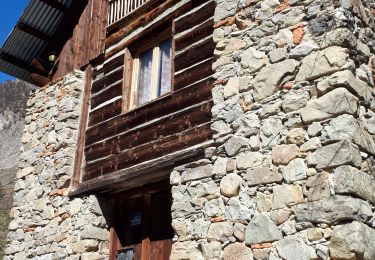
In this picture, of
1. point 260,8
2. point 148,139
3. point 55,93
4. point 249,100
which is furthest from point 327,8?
point 55,93

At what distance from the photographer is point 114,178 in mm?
7277

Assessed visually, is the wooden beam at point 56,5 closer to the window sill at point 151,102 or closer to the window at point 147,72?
the window at point 147,72

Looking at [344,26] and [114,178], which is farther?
[114,178]

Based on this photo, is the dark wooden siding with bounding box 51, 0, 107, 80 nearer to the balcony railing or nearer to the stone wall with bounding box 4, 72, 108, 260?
the balcony railing

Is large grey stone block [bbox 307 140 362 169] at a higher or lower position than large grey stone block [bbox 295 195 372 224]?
higher

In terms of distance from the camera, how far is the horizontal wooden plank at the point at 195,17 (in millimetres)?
6910

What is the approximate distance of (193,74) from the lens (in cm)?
681

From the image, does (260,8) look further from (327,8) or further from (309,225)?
(309,225)

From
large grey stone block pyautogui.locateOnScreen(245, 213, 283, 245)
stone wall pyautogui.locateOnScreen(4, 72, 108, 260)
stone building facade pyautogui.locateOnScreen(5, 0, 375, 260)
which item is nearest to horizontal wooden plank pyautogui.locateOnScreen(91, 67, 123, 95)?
stone wall pyautogui.locateOnScreen(4, 72, 108, 260)

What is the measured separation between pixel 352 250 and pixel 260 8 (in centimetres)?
314

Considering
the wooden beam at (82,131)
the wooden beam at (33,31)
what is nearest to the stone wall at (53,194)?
the wooden beam at (82,131)

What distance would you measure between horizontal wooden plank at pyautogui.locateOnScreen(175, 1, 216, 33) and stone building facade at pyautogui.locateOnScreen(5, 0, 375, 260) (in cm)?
39

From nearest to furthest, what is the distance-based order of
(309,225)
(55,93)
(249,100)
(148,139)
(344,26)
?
1. (309,225)
2. (344,26)
3. (249,100)
4. (148,139)
5. (55,93)

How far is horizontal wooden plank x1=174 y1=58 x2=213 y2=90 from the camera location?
6625 mm
